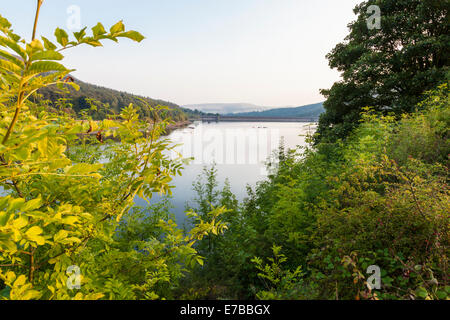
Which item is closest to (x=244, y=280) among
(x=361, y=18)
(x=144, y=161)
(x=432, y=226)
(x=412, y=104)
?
(x=432, y=226)

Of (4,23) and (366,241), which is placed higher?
(4,23)

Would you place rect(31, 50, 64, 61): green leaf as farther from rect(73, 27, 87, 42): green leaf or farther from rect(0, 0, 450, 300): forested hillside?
rect(73, 27, 87, 42): green leaf

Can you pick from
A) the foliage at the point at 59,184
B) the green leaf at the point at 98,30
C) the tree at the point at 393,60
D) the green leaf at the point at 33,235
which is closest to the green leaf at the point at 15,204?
the foliage at the point at 59,184

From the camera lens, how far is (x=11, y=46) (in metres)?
0.75

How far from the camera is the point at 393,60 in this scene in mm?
10062

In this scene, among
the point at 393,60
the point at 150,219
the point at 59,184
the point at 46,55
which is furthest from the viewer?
the point at 393,60

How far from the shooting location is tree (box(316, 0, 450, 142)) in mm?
9465

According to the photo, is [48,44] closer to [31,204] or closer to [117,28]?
[117,28]

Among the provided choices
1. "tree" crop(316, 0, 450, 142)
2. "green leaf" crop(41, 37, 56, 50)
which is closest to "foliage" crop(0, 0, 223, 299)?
"green leaf" crop(41, 37, 56, 50)

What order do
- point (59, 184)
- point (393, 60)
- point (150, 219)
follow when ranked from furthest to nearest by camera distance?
point (393, 60), point (150, 219), point (59, 184)

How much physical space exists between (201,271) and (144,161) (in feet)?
14.9

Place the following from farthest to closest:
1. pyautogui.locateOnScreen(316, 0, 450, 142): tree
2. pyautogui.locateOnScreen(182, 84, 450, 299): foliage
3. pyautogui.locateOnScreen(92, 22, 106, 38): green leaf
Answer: pyautogui.locateOnScreen(316, 0, 450, 142): tree
pyautogui.locateOnScreen(182, 84, 450, 299): foliage
pyautogui.locateOnScreen(92, 22, 106, 38): green leaf

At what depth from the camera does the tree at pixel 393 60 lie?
9.46m

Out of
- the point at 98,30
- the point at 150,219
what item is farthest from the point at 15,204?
the point at 150,219
